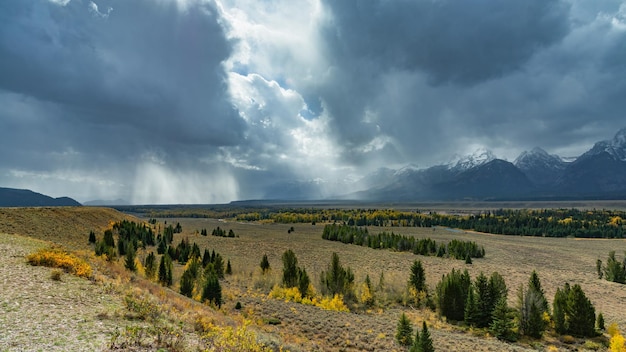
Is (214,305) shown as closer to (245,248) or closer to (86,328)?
(86,328)

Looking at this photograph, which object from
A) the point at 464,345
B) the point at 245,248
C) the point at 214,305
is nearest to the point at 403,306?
the point at 464,345

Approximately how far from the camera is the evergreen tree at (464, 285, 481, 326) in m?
34.6

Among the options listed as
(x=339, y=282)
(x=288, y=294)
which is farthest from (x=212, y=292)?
(x=339, y=282)

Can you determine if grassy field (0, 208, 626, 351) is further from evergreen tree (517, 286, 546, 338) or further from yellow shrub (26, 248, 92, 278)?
evergreen tree (517, 286, 546, 338)

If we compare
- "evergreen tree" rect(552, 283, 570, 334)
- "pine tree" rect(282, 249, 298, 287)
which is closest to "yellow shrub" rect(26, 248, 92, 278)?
"pine tree" rect(282, 249, 298, 287)

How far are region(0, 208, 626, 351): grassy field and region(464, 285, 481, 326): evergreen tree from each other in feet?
4.99

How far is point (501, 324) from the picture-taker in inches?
1227

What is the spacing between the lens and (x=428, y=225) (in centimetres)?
18800

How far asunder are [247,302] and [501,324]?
2616cm

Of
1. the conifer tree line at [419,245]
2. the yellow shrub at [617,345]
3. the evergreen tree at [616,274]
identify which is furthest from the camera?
the conifer tree line at [419,245]

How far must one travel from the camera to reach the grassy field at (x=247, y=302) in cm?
1247

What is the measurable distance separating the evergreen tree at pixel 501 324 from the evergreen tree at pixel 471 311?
8.33 feet

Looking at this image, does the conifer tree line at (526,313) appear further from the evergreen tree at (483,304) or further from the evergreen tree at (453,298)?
the evergreen tree at (453,298)

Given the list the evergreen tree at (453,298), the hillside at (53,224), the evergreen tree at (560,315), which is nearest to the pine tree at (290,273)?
the evergreen tree at (453,298)
